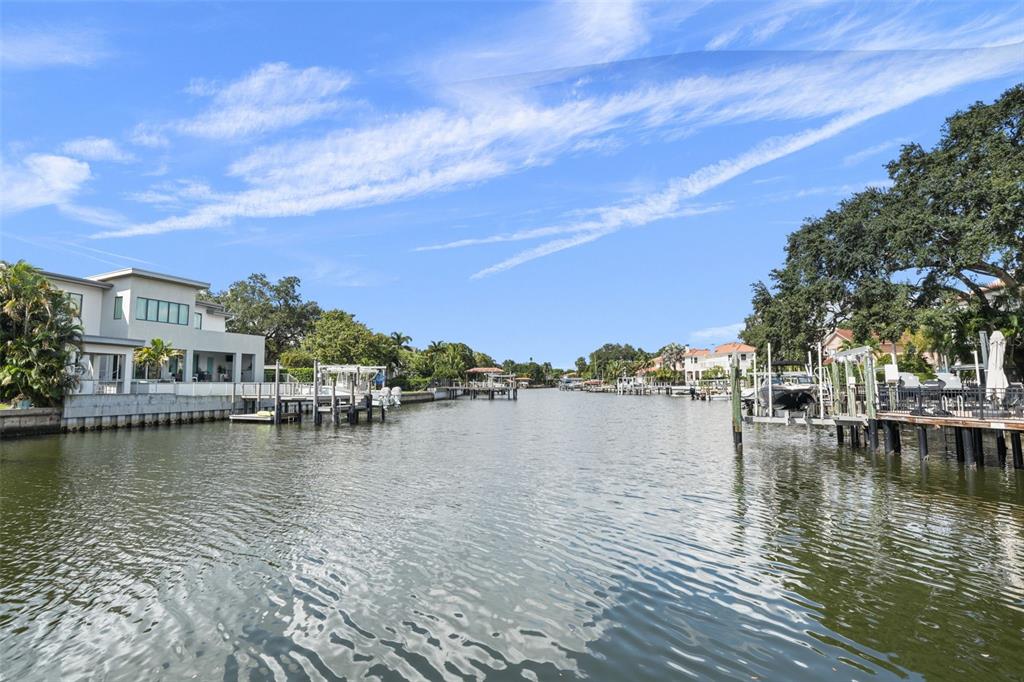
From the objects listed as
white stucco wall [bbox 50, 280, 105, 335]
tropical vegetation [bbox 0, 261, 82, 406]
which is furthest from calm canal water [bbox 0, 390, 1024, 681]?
white stucco wall [bbox 50, 280, 105, 335]

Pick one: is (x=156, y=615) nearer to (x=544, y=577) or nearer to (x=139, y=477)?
(x=544, y=577)

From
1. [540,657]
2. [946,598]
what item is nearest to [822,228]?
[946,598]

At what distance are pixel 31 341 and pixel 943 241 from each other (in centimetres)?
4830

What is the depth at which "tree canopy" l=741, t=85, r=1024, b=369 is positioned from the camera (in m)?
26.3

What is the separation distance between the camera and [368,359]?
2763 inches

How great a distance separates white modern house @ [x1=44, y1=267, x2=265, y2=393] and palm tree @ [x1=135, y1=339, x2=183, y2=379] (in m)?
0.94

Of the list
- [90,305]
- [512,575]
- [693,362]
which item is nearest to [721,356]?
[693,362]

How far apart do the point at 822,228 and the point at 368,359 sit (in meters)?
51.4

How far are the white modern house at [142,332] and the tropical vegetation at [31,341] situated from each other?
260 cm

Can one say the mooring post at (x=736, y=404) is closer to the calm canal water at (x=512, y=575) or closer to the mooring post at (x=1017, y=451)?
the calm canal water at (x=512, y=575)

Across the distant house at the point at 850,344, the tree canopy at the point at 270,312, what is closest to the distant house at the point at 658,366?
the distant house at the point at 850,344

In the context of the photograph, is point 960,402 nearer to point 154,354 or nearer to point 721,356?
point 154,354

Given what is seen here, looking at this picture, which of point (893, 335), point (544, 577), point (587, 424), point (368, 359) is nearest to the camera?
point (544, 577)

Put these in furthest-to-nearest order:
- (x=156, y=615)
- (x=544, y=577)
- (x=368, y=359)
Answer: (x=368, y=359), (x=544, y=577), (x=156, y=615)
